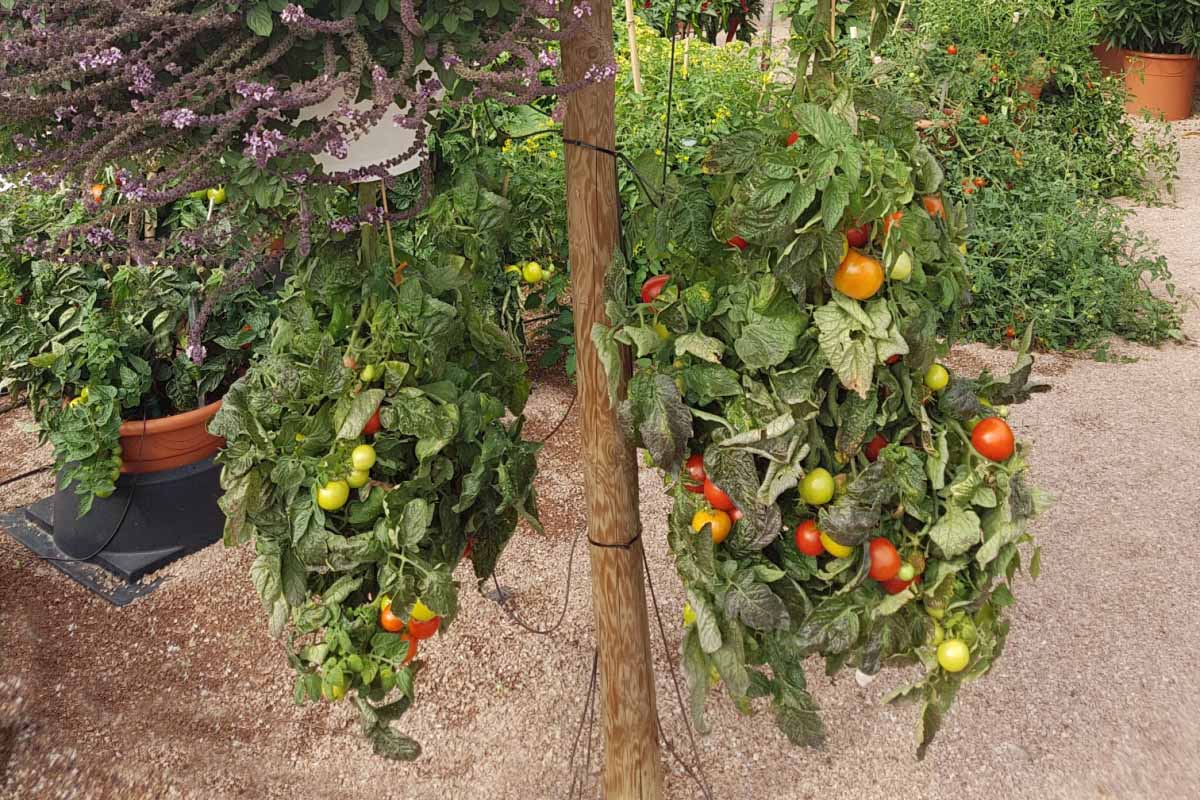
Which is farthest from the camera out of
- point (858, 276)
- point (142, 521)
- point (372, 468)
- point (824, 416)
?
point (142, 521)

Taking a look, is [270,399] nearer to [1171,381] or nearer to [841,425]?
[841,425]

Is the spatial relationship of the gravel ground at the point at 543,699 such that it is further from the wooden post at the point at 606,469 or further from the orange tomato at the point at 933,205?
the orange tomato at the point at 933,205

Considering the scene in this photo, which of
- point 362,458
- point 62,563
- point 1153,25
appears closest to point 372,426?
point 362,458

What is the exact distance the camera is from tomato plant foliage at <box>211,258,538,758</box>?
1.25 m

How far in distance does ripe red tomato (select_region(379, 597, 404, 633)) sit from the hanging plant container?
65.9 inches

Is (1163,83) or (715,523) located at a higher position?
(715,523)

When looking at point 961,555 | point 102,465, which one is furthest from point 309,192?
point 102,465

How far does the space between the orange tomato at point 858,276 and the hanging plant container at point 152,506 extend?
218 cm

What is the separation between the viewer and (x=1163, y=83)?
6.55 metres

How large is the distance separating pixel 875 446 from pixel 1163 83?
6.78m

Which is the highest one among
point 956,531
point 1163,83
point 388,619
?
point 956,531

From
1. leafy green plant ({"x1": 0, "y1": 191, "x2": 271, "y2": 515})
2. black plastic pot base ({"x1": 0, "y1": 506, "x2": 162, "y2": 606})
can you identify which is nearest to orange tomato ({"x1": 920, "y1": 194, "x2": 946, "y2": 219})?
leafy green plant ({"x1": 0, "y1": 191, "x2": 271, "y2": 515})

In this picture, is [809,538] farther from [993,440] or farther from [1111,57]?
[1111,57]

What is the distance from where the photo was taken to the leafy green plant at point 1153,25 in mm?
6289
